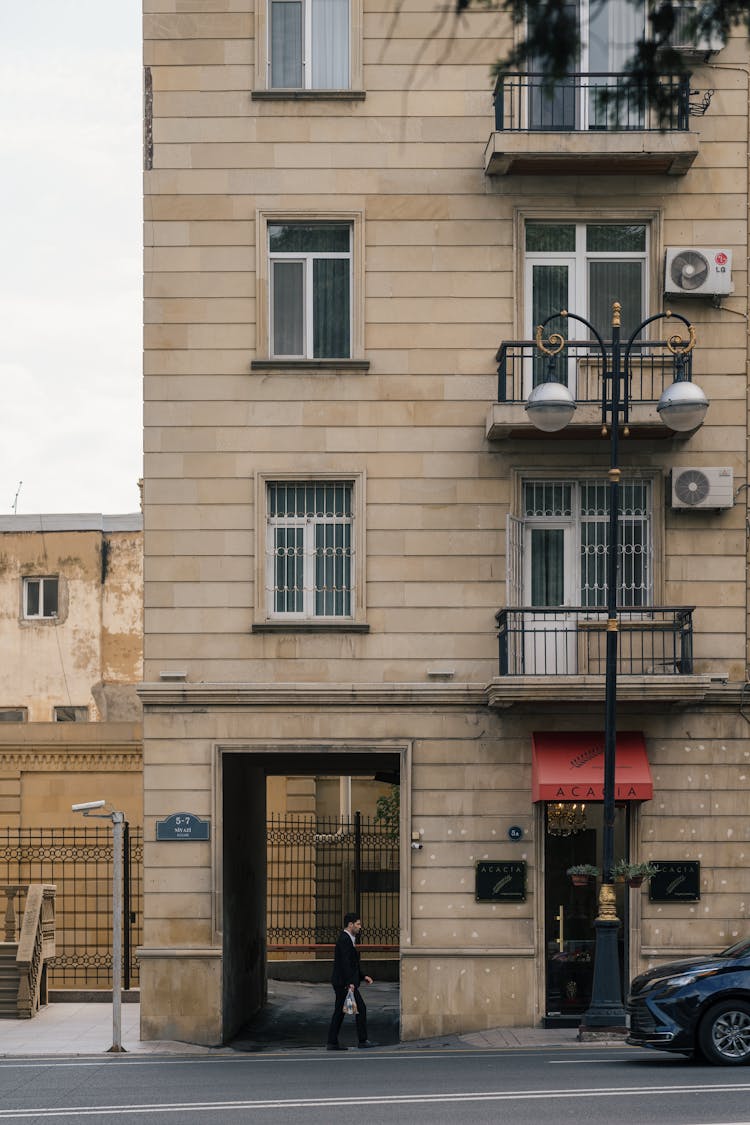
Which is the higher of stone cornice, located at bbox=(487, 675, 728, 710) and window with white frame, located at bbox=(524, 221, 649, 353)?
window with white frame, located at bbox=(524, 221, 649, 353)

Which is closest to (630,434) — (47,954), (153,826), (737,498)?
(737,498)

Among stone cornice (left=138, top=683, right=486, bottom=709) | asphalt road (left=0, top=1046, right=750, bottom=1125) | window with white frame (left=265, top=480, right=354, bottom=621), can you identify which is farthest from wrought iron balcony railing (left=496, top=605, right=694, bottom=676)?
asphalt road (left=0, top=1046, right=750, bottom=1125)

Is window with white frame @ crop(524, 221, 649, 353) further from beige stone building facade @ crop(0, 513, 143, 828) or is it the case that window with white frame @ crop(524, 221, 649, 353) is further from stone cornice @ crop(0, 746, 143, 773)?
beige stone building facade @ crop(0, 513, 143, 828)

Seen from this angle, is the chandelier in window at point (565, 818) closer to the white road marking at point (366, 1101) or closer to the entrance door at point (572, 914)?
the entrance door at point (572, 914)

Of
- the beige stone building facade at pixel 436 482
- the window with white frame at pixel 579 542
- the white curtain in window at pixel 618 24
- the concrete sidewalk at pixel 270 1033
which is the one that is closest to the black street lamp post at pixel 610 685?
the concrete sidewalk at pixel 270 1033

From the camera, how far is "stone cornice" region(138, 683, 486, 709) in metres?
22.7

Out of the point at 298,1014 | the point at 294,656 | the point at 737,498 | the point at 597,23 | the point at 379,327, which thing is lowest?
the point at 298,1014

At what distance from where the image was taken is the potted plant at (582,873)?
21.4m

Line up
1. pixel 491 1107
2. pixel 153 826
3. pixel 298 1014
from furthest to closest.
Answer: pixel 298 1014 < pixel 153 826 < pixel 491 1107

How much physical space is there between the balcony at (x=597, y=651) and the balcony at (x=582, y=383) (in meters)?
2.31

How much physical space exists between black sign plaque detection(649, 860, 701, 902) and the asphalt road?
304 centimetres

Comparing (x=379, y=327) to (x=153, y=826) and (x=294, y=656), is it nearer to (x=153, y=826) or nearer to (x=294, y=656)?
(x=294, y=656)

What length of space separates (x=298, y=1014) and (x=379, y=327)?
1092cm

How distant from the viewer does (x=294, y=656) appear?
22.9m
